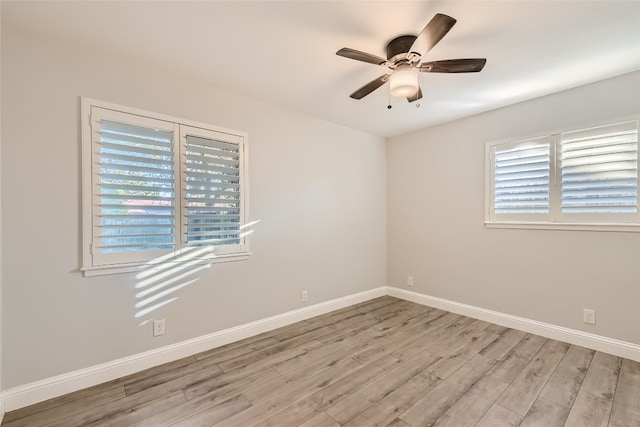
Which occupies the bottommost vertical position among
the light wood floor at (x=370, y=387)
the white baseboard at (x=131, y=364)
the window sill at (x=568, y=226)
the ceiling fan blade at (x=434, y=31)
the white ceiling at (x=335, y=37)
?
the light wood floor at (x=370, y=387)

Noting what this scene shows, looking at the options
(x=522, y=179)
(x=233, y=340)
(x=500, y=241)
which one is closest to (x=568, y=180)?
(x=522, y=179)

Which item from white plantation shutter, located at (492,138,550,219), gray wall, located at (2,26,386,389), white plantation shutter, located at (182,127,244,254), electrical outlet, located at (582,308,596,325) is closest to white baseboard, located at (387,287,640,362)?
electrical outlet, located at (582,308,596,325)

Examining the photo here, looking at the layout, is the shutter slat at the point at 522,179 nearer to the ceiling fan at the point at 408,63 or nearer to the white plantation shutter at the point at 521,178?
the white plantation shutter at the point at 521,178

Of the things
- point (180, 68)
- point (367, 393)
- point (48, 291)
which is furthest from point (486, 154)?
point (48, 291)

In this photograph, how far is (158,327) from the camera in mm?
2320

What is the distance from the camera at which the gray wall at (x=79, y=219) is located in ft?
5.97

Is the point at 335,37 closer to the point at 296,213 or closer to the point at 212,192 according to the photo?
the point at 212,192

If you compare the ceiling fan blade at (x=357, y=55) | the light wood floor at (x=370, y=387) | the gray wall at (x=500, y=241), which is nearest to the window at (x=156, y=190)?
the light wood floor at (x=370, y=387)

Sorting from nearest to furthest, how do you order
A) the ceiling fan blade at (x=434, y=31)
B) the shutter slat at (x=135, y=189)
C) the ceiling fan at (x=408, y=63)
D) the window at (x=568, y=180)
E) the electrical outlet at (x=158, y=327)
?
the ceiling fan blade at (x=434, y=31) < the ceiling fan at (x=408, y=63) < the shutter slat at (x=135, y=189) < the electrical outlet at (x=158, y=327) < the window at (x=568, y=180)

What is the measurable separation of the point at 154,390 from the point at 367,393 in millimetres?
1548

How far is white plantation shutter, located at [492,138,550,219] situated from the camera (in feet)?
9.41

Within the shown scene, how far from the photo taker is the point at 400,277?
4.19 m

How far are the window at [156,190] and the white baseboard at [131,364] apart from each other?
0.73 meters

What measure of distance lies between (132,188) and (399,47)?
89.4 inches
